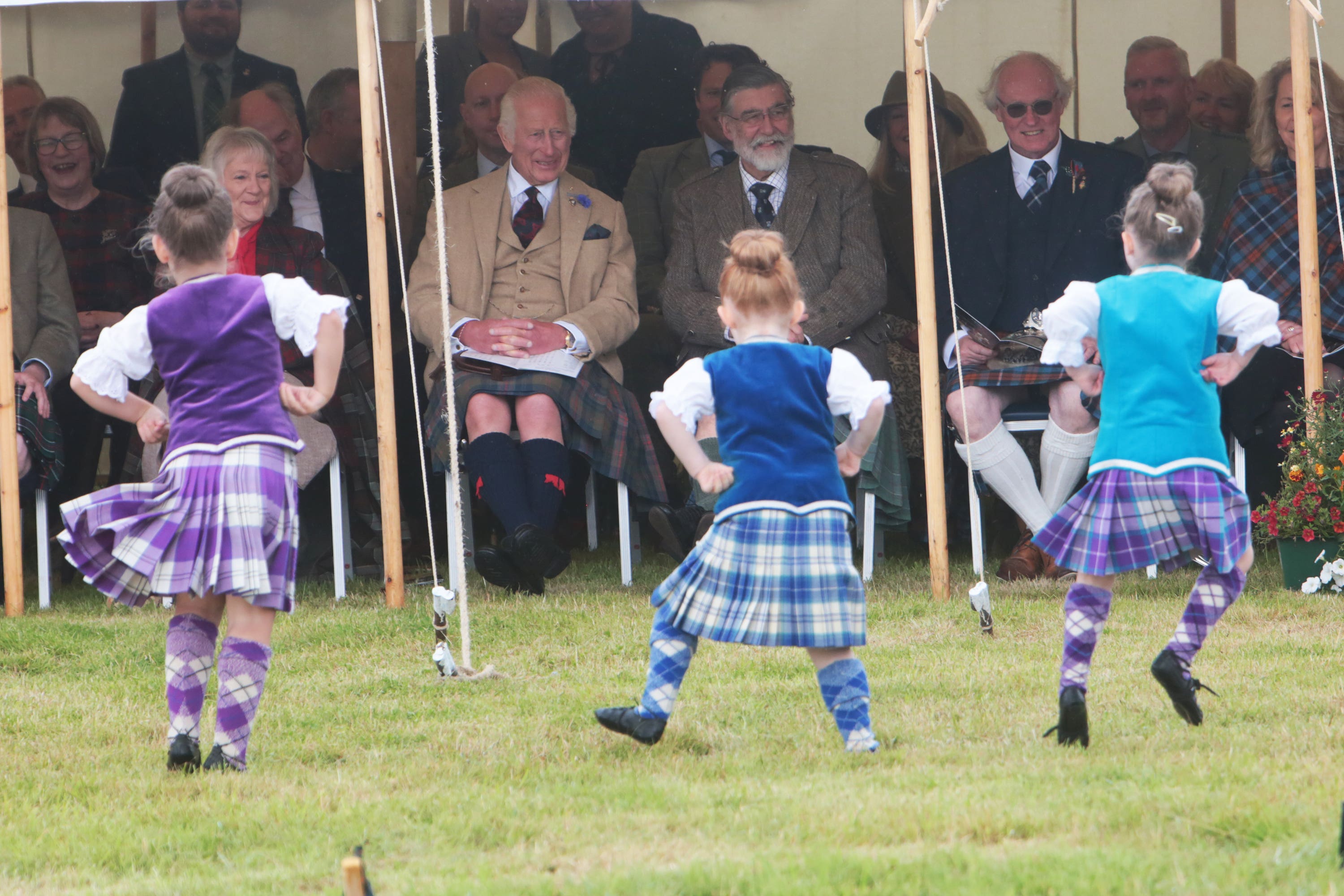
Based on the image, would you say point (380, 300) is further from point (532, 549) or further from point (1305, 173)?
point (1305, 173)

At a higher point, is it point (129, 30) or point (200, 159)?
point (129, 30)

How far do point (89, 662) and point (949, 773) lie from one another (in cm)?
258

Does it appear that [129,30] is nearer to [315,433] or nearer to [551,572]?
[315,433]

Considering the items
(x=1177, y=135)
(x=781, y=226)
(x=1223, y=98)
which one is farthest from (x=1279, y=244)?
(x=781, y=226)

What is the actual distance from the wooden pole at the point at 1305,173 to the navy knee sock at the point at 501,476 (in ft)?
8.13

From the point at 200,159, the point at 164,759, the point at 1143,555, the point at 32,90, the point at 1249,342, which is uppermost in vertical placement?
the point at 32,90

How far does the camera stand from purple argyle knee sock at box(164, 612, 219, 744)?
3.15 m

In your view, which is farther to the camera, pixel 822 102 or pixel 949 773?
pixel 822 102

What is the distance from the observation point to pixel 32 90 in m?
6.51

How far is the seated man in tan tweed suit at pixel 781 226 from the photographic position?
18.6 feet

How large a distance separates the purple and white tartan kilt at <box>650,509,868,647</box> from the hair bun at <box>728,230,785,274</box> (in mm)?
484

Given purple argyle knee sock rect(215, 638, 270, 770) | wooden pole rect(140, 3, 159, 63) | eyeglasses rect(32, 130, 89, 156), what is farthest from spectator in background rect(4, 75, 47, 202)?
purple argyle knee sock rect(215, 638, 270, 770)

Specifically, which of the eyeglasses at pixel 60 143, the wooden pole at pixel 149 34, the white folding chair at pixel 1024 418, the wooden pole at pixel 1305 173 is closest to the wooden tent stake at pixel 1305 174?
the wooden pole at pixel 1305 173

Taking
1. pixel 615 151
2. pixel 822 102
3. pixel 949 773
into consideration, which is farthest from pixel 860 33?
pixel 949 773
